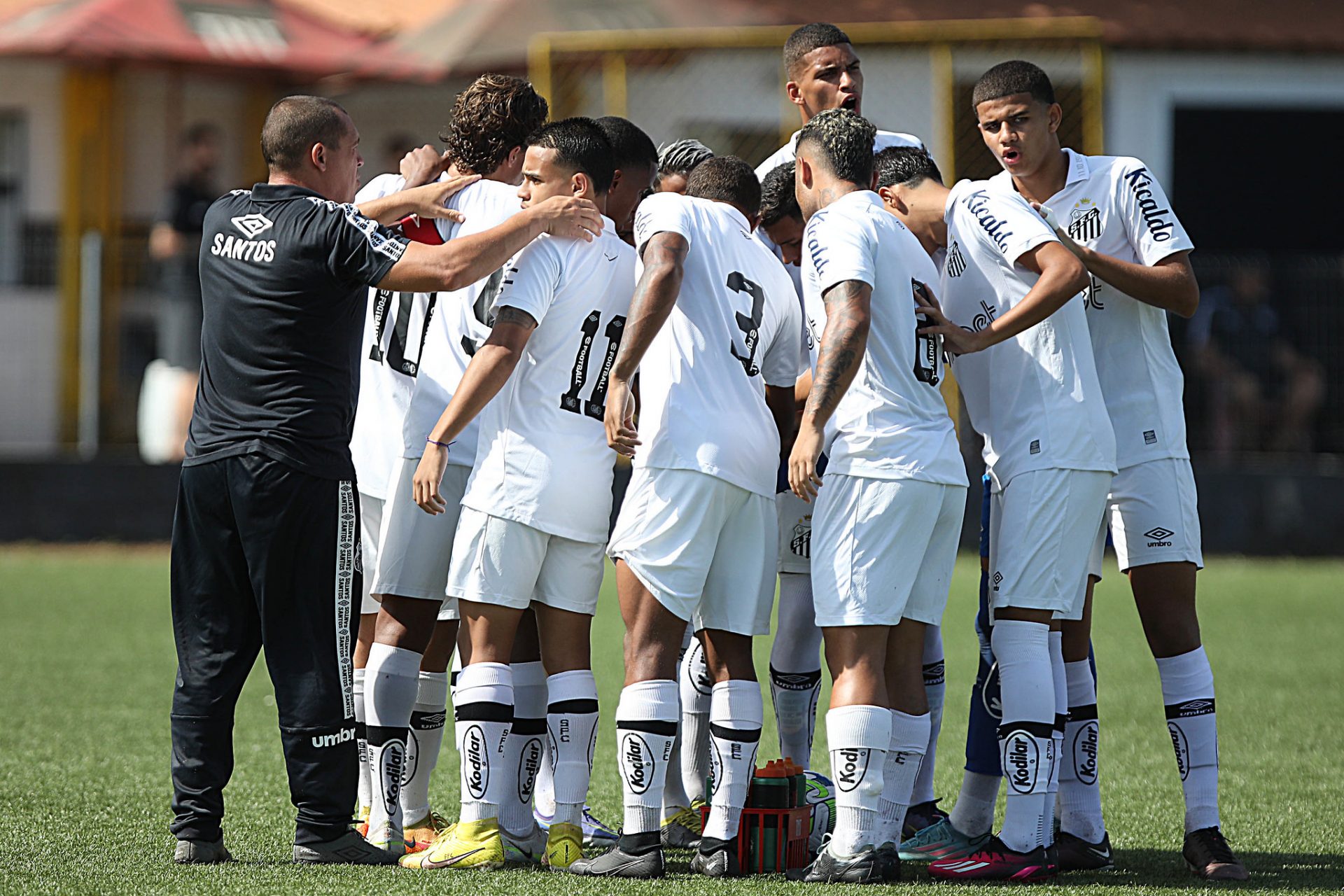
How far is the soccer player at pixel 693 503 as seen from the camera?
4.90 metres

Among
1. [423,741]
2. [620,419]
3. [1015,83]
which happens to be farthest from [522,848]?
[1015,83]

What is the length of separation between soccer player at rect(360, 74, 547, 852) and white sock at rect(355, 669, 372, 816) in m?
0.08

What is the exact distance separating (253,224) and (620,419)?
49.8 inches

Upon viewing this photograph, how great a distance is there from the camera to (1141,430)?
5.30m

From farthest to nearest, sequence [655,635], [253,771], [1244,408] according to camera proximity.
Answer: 1. [1244,408]
2. [253,771]
3. [655,635]

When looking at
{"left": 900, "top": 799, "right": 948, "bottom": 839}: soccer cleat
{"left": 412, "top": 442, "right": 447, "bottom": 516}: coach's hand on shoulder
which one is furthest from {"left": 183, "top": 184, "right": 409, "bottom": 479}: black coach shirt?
{"left": 900, "top": 799, "right": 948, "bottom": 839}: soccer cleat

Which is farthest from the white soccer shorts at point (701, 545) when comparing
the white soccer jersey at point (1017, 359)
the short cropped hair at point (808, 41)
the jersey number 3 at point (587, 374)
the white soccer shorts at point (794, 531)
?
the short cropped hair at point (808, 41)

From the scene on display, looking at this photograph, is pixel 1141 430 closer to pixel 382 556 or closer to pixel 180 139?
pixel 382 556

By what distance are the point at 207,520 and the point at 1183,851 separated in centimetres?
324

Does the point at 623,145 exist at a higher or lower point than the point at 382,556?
higher

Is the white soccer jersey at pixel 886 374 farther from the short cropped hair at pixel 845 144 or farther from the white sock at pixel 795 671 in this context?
the white sock at pixel 795 671

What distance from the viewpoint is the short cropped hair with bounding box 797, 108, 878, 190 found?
499 cm

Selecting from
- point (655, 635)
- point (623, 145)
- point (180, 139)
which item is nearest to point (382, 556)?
point (655, 635)

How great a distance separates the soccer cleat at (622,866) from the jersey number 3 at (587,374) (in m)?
1.33
